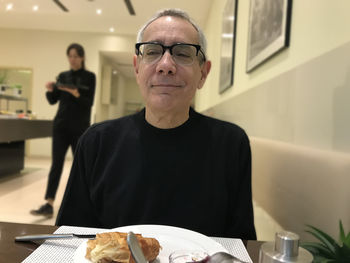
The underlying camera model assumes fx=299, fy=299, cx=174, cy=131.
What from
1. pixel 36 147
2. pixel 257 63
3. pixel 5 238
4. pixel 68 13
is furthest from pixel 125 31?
pixel 5 238

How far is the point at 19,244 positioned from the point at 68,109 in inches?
99.2

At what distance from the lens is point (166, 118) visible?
1080mm

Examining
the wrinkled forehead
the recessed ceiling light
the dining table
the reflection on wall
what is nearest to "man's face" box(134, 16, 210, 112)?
the wrinkled forehead

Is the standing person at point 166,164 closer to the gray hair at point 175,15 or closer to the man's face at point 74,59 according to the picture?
the gray hair at point 175,15

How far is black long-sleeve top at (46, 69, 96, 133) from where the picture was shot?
2.98 m

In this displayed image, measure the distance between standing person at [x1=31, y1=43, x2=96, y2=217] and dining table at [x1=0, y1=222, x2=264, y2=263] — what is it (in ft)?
7.69

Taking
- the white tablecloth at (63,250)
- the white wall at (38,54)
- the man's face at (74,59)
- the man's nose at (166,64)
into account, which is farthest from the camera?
the white wall at (38,54)

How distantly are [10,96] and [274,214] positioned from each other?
5.38m

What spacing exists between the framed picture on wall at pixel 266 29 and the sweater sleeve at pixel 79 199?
3.28 ft

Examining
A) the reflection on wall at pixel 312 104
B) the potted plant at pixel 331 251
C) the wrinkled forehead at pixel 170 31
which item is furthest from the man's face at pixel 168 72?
the potted plant at pixel 331 251

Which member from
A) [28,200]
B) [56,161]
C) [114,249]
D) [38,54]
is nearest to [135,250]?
[114,249]

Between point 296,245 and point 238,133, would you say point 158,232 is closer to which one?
point 296,245

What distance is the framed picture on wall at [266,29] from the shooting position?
1.36 m

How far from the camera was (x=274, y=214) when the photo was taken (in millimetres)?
1321
